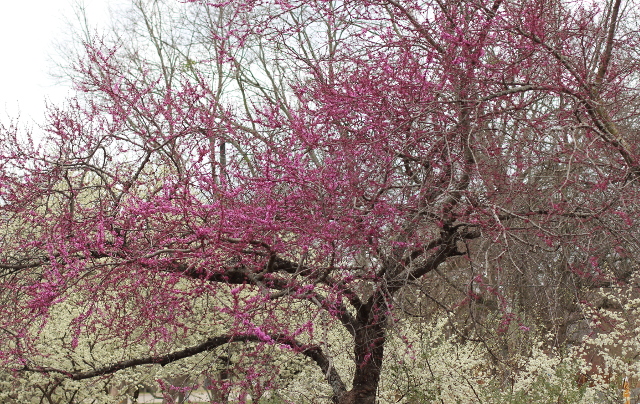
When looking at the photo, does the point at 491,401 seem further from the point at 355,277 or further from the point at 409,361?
the point at 355,277

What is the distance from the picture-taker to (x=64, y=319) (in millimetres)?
9688

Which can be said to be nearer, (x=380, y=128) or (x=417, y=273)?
(x=380, y=128)

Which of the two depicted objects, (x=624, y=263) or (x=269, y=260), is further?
(x=624, y=263)

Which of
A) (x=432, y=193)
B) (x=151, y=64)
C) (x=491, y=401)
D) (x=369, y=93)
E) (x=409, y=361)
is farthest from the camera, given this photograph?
(x=151, y=64)

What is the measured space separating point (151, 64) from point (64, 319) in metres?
8.59

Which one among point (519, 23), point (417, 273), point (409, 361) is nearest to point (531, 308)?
point (409, 361)

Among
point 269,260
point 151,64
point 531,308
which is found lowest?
point 269,260

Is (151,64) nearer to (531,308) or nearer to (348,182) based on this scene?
(531,308)

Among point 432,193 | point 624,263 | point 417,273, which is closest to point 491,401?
point 417,273

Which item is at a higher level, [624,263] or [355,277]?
[624,263]

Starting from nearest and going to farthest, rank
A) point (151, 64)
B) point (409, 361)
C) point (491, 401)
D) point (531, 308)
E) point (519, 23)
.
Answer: point (519, 23)
point (491, 401)
point (409, 361)
point (531, 308)
point (151, 64)

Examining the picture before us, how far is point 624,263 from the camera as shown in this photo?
39.3 feet

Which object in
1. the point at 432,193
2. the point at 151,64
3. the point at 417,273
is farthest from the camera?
the point at 151,64

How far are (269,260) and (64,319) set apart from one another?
19.6 feet
